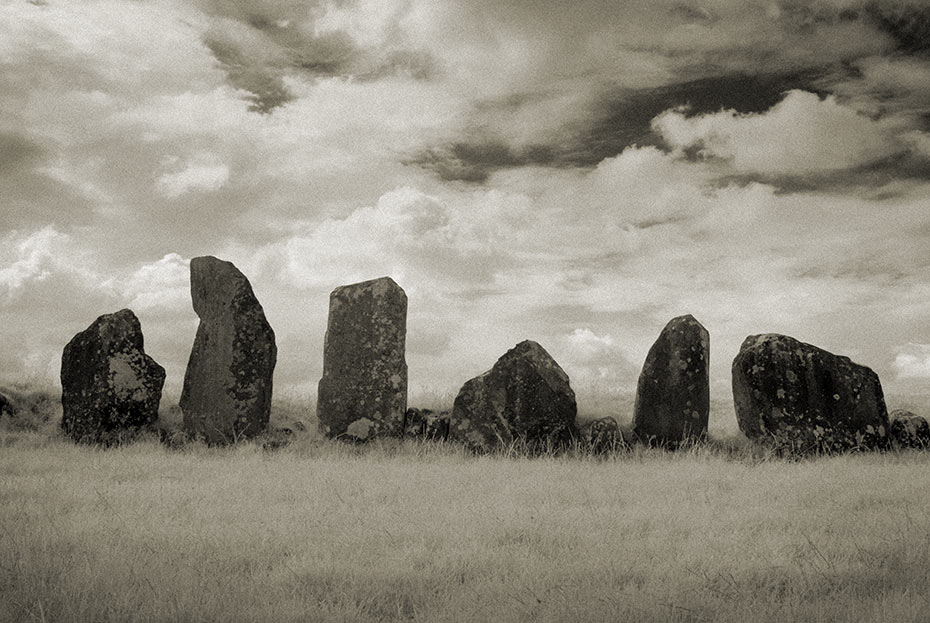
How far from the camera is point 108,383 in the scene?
13.7m

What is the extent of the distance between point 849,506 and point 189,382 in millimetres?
10203

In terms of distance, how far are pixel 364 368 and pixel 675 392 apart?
5.29m

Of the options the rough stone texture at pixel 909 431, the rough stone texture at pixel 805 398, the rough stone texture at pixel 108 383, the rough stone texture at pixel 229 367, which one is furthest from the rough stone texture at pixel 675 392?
the rough stone texture at pixel 108 383

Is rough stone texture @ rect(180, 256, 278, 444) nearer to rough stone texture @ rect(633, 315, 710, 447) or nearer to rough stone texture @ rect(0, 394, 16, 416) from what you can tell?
rough stone texture @ rect(0, 394, 16, 416)

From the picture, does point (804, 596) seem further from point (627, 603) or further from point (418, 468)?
point (418, 468)

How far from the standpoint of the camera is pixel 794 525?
7574mm

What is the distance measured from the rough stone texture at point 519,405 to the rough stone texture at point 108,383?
5485 mm

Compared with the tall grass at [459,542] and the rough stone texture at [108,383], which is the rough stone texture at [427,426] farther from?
the rough stone texture at [108,383]

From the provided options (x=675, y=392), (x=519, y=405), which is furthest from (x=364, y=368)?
(x=675, y=392)

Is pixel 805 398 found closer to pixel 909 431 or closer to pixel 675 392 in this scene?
pixel 675 392

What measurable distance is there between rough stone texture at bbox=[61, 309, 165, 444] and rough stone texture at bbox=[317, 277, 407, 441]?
3.10 metres

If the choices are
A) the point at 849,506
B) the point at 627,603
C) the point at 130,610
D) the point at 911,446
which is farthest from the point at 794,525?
the point at 911,446

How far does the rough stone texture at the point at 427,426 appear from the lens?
13.7 m

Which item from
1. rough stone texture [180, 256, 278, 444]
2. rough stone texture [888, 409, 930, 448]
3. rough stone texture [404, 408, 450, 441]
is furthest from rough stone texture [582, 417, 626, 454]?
rough stone texture [180, 256, 278, 444]
